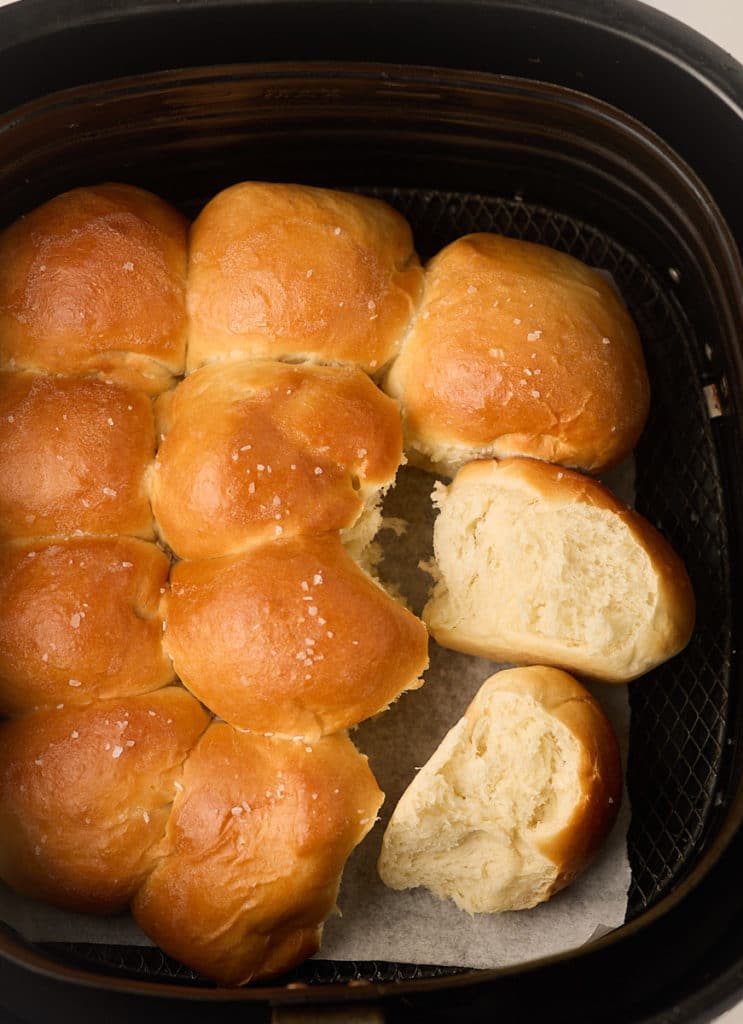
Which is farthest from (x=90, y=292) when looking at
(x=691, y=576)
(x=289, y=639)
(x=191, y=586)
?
(x=691, y=576)

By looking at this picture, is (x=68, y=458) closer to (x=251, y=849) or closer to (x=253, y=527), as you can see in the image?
(x=253, y=527)

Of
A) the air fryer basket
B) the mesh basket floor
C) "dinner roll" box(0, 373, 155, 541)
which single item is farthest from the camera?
the mesh basket floor

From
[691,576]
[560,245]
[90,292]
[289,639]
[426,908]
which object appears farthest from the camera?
[560,245]

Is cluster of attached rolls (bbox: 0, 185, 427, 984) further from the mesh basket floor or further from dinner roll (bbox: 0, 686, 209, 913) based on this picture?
the mesh basket floor

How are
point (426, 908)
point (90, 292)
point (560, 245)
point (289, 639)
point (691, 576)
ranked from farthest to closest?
point (560, 245) → point (691, 576) → point (426, 908) → point (90, 292) → point (289, 639)

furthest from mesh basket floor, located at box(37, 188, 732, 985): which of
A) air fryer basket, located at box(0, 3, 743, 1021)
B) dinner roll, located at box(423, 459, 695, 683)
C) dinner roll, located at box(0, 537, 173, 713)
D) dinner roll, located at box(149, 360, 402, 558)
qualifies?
dinner roll, located at box(149, 360, 402, 558)

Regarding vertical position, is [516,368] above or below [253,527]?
above
